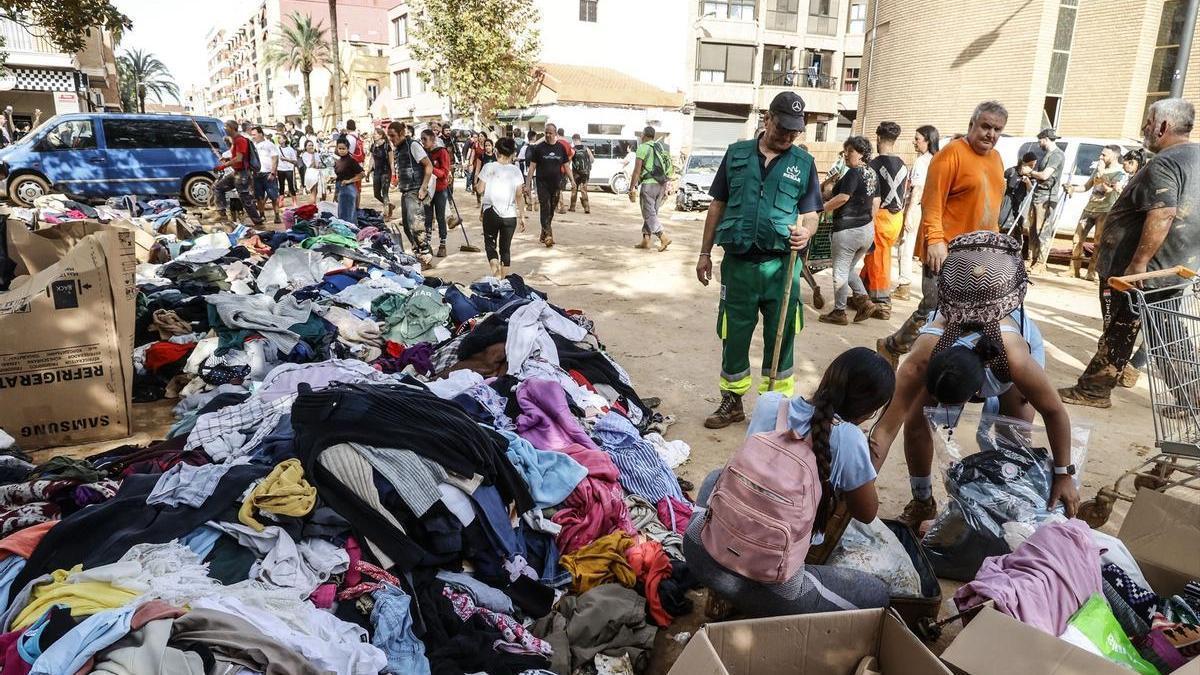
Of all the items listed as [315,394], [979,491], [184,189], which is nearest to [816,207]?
[979,491]

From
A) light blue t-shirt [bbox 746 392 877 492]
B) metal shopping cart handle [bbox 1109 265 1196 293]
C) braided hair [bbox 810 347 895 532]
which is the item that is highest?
metal shopping cart handle [bbox 1109 265 1196 293]

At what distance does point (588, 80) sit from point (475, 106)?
7.08 m

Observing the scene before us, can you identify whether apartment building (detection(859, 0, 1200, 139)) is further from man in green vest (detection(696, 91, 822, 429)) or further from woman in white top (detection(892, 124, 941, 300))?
man in green vest (detection(696, 91, 822, 429))

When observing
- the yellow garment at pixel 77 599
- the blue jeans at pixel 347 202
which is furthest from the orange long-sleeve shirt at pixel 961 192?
the blue jeans at pixel 347 202

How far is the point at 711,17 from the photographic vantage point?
35500 mm

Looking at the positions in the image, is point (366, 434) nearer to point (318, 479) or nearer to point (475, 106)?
point (318, 479)

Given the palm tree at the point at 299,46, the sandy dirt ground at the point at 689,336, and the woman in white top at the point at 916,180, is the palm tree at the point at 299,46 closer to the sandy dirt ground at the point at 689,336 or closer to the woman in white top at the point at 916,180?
the sandy dirt ground at the point at 689,336

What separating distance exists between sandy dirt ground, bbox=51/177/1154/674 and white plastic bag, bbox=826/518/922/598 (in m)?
0.29

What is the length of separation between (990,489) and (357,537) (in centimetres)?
253

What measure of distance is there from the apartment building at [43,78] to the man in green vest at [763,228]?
28980 mm

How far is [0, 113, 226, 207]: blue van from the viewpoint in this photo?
13453 millimetres

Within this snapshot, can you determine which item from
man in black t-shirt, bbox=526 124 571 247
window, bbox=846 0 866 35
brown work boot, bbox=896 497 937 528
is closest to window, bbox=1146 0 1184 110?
man in black t-shirt, bbox=526 124 571 247

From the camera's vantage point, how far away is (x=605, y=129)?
93.1ft

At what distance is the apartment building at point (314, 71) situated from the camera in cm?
4616
